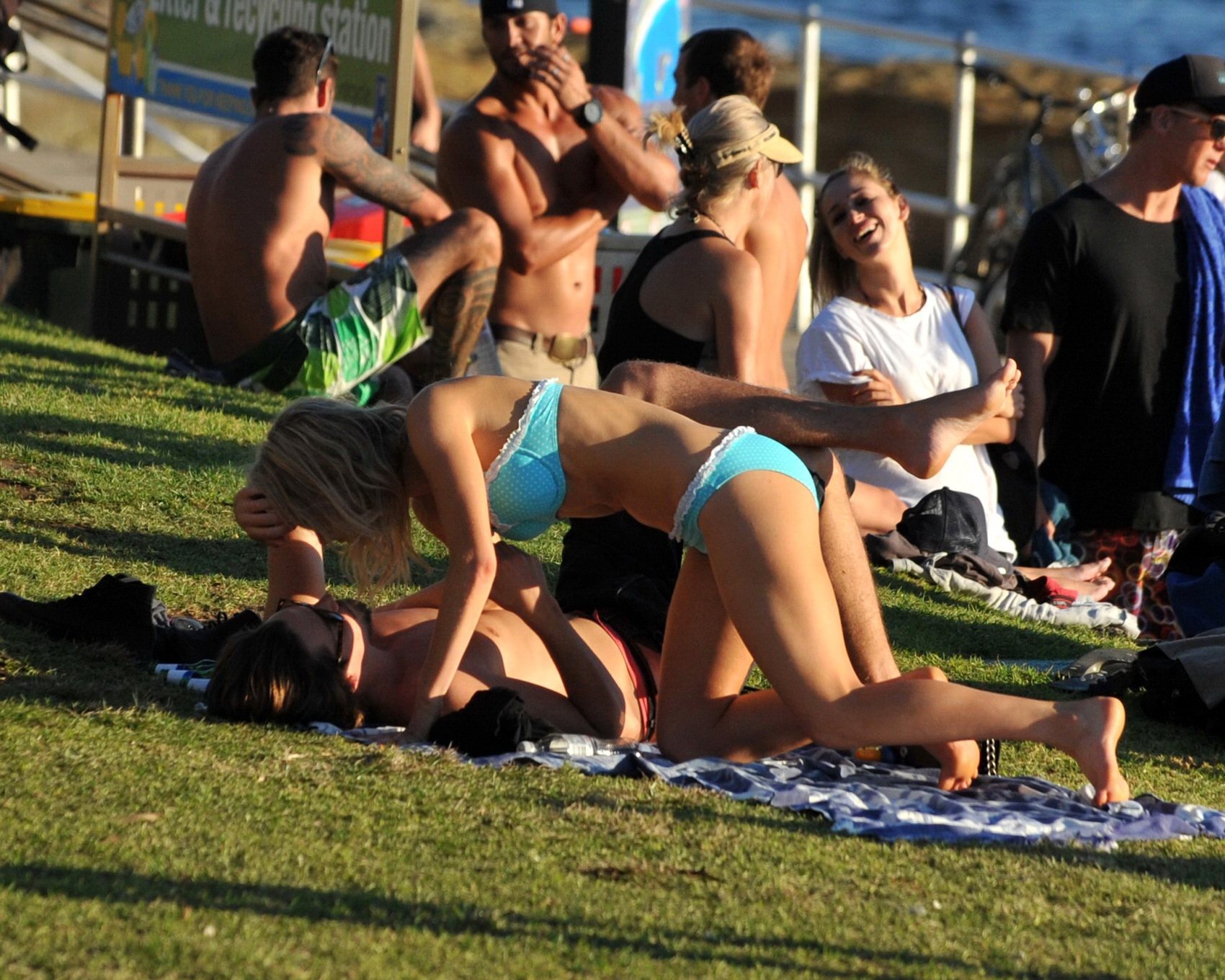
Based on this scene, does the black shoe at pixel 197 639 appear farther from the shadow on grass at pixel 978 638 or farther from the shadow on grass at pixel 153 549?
the shadow on grass at pixel 978 638

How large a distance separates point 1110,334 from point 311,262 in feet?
10.9

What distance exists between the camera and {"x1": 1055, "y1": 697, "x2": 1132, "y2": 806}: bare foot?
3.54 metres

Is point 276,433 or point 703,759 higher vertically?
point 276,433

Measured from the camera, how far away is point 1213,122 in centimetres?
618

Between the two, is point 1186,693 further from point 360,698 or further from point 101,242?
point 101,242

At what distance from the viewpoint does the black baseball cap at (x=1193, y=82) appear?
613 centimetres

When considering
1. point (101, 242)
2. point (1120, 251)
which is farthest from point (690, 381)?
point (101, 242)

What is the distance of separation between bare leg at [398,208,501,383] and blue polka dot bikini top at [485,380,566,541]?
334 centimetres

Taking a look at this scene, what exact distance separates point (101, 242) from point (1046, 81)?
65.6ft

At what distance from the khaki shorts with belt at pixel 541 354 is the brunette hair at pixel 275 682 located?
377 centimetres

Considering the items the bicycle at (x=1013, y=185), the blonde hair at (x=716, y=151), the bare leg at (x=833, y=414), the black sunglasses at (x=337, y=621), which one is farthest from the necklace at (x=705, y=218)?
the bicycle at (x=1013, y=185)

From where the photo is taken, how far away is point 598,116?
7.37 meters

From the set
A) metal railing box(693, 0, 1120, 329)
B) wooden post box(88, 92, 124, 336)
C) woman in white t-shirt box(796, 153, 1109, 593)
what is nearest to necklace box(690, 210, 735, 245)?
woman in white t-shirt box(796, 153, 1109, 593)

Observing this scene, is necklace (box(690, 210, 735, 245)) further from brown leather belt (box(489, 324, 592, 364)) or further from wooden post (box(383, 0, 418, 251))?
wooden post (box(383, 0, 418, 251))
